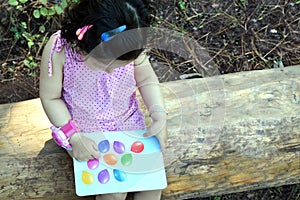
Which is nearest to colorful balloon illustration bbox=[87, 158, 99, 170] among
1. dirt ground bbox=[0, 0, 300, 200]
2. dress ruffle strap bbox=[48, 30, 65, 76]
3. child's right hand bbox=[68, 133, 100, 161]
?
child's right hand bbox=[68, 133, 100, 161]

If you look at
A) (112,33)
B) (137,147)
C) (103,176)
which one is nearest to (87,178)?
(103,176)

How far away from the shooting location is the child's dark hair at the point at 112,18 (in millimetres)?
1443

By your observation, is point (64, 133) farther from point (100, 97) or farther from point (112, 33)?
point (112, 33)

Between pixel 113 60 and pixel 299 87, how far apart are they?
75 cm

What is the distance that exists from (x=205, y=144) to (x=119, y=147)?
0.88 feet

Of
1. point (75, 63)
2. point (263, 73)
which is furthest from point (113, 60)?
point (263, 73)

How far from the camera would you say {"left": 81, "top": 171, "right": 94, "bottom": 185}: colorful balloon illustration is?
1.62 meters

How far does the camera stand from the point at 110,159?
167 centimetres

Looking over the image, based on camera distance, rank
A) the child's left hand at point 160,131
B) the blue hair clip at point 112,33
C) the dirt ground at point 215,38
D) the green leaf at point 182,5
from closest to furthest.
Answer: the blue hair clip at point 112,33 < the child's left hand at point 160,131 < the dirt ground at point 215,38 < the green leaf at point 182,5

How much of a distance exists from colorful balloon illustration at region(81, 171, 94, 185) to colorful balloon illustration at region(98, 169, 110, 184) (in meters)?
0.02

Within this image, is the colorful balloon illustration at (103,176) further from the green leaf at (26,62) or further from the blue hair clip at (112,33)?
the green leaf at (26,62)

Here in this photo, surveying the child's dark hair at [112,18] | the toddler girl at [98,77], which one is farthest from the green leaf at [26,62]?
the child's dark hair at [112,18]

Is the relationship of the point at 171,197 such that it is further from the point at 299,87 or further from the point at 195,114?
the point at 299,87

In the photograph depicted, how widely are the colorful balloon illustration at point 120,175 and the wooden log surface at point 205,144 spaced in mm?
134
